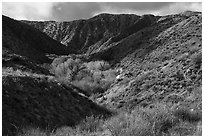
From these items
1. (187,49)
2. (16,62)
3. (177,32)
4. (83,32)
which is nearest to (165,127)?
(16,62)

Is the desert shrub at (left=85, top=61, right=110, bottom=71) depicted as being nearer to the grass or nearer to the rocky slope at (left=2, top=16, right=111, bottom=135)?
the rocky slope at (left=2, top=16, right=111, bottom=135)

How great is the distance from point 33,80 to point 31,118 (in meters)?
3.94

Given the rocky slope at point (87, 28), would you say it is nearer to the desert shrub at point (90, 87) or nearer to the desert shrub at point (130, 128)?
the desert shrub at point (90, 87)

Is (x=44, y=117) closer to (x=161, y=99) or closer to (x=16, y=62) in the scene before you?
(x=161, y=99)

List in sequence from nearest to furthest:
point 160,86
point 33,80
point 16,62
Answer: point 33,80
point 160,86
point 16,62

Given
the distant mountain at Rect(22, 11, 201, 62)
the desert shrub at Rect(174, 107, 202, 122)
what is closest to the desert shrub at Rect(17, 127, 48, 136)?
the desert shrub at Rect(174, 107, 202, 122)

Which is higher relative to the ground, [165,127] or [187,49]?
[187,49]

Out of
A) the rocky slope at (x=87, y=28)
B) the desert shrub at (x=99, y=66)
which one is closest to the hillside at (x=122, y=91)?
the desert shrub at (x=99, y=66)

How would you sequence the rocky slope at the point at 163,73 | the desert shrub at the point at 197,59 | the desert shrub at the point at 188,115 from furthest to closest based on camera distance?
the desert shrub at the point at 197,59 → the rocky slope at the point at 163,73 → the desert shrub at the point at 188,115

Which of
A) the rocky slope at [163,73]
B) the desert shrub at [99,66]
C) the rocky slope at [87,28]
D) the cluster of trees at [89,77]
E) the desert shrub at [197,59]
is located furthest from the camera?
the rocky slope at [87,28]

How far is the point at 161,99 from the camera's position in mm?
18625

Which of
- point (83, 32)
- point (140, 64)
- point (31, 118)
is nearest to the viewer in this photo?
point (31, 118)

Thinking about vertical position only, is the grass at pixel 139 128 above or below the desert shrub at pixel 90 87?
below

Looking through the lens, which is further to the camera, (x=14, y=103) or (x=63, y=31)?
(x=63, y=31)
